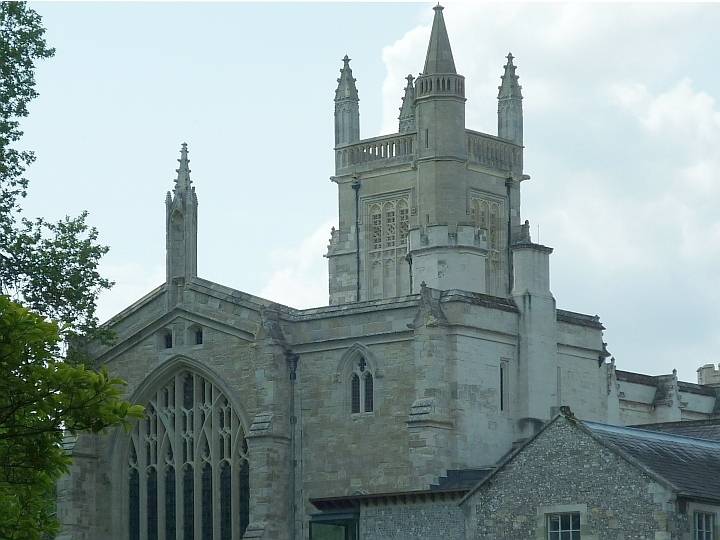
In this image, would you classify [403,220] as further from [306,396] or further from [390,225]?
[306,396]

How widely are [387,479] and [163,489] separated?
341 inches

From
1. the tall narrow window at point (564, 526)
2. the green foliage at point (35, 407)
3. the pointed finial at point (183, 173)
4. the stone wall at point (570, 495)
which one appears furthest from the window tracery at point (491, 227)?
the green foliage at point (35, 407)

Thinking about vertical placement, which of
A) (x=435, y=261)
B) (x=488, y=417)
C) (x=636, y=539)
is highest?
(x=435, y=261)

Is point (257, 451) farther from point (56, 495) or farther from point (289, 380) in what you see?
point (56, 495)

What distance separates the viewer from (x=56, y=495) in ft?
201

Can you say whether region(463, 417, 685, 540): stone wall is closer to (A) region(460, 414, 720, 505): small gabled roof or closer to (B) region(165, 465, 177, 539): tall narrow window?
(A) region(460, 414, 720, 505): small gabled roof

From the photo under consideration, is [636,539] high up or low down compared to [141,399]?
down

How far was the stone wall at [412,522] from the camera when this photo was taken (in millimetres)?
48906

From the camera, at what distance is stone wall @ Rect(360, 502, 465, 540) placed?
4891 centimetres

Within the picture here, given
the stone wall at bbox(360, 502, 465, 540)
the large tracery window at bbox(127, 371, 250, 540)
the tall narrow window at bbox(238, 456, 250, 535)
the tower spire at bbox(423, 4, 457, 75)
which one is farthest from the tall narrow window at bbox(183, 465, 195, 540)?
the tower spire at bbox(423, 4, 457, 75)

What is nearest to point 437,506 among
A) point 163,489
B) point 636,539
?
point 636,539

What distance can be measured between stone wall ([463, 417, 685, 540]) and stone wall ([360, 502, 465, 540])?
4112mm

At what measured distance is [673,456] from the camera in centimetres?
4478

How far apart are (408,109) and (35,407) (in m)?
71.1
